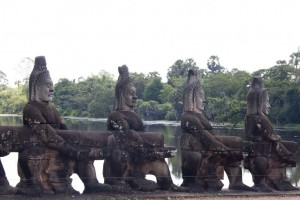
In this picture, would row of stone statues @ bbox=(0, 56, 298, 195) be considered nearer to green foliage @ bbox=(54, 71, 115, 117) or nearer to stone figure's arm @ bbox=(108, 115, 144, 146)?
stone figure's arm @ bbox=(108, 115, 144, 146)

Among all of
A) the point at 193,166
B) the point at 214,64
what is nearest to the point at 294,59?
the point at 214,64

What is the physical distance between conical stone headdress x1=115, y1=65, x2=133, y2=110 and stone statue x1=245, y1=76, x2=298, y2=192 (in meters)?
3.62

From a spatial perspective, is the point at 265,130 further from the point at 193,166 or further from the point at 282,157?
the point at 193,166

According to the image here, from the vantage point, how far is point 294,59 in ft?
193

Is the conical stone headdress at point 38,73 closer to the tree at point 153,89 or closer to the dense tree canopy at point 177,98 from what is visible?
the dense tree canopy at point 177,98

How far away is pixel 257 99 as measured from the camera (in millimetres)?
15305

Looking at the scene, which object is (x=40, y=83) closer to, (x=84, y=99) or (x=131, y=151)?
(x=131, y=151)

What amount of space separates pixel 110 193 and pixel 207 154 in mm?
2780

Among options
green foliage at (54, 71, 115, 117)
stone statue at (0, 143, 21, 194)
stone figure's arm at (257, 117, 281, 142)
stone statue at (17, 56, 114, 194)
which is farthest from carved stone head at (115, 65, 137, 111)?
green foliage at (54, 71, 115, 117)

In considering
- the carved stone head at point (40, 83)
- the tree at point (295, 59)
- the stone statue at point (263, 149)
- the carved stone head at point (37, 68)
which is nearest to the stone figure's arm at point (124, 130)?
the carved stone head at point (40, 83)

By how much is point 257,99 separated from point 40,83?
5987 millimetres

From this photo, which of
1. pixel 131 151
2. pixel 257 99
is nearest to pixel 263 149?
pixel 257 99

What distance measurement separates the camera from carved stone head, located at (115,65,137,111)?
13641 millimetres

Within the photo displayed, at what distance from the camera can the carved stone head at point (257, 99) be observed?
15.3 m
